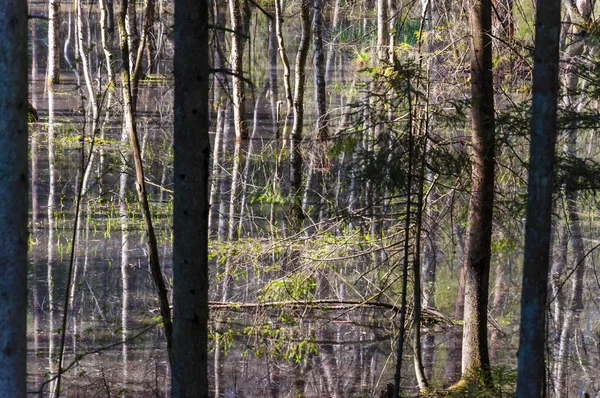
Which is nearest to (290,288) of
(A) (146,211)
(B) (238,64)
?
(A) (146,211)

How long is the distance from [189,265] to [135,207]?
31.6 feet

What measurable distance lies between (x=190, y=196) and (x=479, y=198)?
4.29 m

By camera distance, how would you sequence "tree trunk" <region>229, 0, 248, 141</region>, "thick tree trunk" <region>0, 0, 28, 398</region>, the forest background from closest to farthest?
"thick tree trunk" <region>0, 0, 28, 398</region>
the forest background
"tree trunk" <region>229, 0, 248, 141</region>

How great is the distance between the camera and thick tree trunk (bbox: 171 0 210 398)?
5.82 meters

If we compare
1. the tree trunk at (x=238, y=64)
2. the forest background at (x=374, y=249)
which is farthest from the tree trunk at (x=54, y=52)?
the forest background at (x=374, y=249)

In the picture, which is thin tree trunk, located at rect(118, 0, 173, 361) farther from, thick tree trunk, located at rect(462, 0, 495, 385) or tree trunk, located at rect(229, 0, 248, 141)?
tree trunk, located at rect(229, 0, 248, 141)

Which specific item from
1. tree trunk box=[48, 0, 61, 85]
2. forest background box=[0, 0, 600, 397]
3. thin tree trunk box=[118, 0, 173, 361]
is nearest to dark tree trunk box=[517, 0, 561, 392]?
forest background box=[0, 0, 600, 397]

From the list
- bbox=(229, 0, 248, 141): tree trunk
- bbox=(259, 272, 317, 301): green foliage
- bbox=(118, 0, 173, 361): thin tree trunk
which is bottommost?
bbox=(259, 272, 317, 301): green foliage

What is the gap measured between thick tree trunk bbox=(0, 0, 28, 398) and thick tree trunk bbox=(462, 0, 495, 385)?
5.10 m

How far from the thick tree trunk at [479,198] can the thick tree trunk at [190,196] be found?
397cm

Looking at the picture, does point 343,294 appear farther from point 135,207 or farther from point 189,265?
point 189,265

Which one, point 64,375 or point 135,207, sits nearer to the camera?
point 64,375

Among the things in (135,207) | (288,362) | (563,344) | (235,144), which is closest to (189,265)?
(288,362)

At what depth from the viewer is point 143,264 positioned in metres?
12.6
